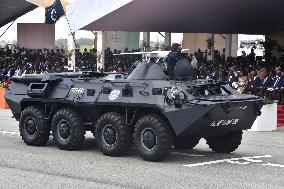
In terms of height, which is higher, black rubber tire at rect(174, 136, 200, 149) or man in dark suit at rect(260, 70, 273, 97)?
man in dark suit at rect(260, 70, 273, 97)

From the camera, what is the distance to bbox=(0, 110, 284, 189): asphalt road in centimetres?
1084

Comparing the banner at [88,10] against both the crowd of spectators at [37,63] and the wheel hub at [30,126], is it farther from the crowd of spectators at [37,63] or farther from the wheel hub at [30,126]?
the wheel hub at [30,126]

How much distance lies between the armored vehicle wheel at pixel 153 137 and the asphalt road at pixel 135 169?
0.21 metres

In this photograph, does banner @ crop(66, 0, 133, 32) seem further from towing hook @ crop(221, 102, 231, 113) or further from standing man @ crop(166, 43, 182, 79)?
towing hook @ crop(221, 102, 231, 113)

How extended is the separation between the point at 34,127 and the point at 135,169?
3953 millimetres

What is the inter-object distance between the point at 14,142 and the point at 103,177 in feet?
17.3

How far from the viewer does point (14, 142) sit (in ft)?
52.7

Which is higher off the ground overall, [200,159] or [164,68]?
Result: [164,68]

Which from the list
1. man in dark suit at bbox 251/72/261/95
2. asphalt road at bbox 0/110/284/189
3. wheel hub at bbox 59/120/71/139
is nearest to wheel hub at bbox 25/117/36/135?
asphalt road at bbox 0/110/284/189

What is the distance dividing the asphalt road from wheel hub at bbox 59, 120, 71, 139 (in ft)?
1.17

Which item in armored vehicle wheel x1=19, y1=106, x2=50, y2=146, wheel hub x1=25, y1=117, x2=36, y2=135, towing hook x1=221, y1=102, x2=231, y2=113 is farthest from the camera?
wheel hub x1=25, y1=117, x2=36, y2=135

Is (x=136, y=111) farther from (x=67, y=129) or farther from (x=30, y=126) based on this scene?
(x=30, y=126)

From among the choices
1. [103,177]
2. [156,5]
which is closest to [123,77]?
[103,177]

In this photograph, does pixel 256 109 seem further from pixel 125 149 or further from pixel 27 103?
pixel 27 103
